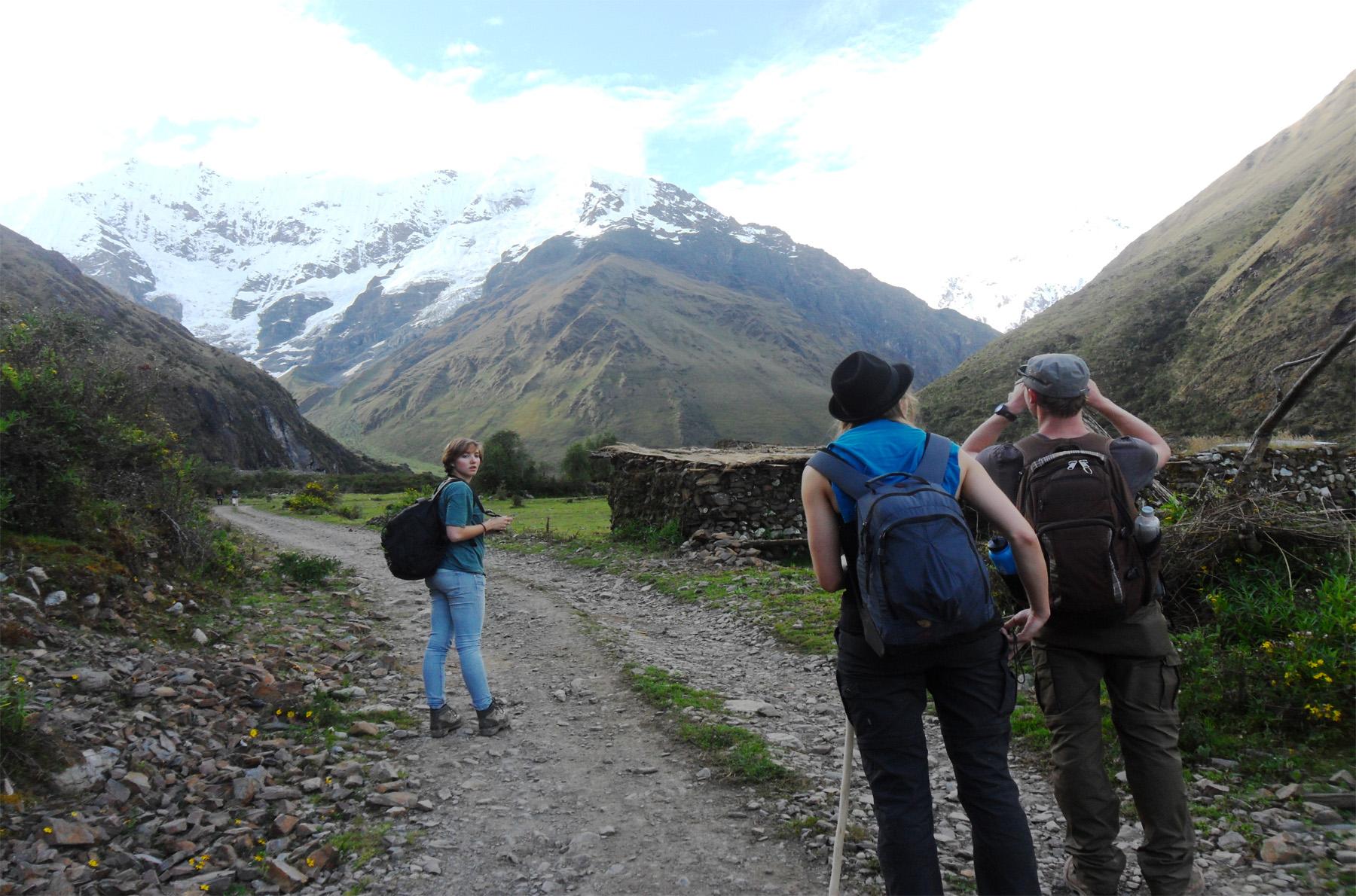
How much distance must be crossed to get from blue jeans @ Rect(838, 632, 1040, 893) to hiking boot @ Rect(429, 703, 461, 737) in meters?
4.02

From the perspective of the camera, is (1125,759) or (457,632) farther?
(457,632)

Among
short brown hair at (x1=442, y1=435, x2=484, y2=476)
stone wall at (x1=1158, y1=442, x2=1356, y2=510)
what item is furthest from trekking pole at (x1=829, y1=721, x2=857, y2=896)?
stone wall at (x1=1158, y1=442, x2=1356, y2=510)

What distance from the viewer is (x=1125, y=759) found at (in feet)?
10.7

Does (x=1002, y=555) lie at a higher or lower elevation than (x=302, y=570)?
higher

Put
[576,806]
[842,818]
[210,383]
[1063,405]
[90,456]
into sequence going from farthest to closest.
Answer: [210,383] → [90,456] → [576,806] → [1063,405] → [842,818]

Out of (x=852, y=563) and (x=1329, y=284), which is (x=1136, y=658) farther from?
(x=1329, y=284)

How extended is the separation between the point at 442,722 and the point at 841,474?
4351 millimetres

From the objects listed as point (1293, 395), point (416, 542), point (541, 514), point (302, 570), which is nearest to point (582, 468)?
point (541, 514)

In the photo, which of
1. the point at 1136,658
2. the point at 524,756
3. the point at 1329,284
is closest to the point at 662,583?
the point at 524,756

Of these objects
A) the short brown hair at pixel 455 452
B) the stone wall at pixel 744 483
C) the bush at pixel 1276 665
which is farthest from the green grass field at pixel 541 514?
the bush at pixel 1276 665

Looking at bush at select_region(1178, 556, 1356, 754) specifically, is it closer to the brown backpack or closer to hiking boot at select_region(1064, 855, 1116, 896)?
hiking boot at select_region(1064, 855, 1116, 896)

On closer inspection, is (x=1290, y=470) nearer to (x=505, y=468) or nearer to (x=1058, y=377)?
(x=1058, y=377)

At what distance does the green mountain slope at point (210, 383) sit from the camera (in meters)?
107

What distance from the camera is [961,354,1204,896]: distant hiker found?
321 centimetres
